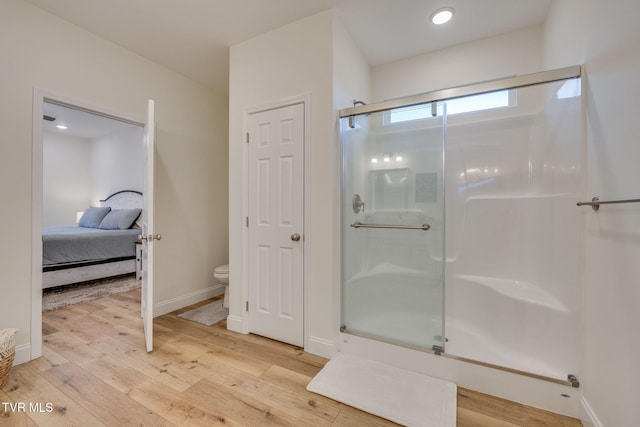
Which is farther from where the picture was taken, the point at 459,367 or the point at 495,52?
the point at 495,52

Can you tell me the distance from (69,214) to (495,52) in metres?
8.26

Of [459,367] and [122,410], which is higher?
[459,367]

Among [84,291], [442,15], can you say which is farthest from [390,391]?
[84,291]

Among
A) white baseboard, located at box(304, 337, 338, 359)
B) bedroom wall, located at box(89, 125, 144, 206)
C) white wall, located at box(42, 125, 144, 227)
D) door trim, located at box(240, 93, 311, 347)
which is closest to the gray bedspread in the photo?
bedroom wall, located at box(89, 125, 144, 206)

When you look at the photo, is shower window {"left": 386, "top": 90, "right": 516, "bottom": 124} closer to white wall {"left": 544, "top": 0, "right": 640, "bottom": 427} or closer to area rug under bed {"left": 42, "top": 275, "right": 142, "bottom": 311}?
white wall {"left": 544, "top": 0, "right": 640, "bottom": 427}

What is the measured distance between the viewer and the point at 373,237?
223 cm

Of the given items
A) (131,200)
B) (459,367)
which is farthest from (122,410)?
(131,200)

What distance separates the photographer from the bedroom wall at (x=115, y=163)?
207 inches

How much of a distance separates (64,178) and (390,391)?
7.79m

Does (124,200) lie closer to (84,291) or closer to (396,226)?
(84,291)

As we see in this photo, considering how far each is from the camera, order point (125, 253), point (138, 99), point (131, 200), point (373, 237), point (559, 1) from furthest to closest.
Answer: point (131, 200) < point (125, 253) < point (138, 99) < point (373, 237) < point (559, 1)

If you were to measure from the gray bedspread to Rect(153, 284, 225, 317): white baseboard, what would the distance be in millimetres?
1913

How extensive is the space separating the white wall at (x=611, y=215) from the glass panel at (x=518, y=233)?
13 cm

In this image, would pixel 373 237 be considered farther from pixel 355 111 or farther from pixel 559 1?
pixel 559 1
